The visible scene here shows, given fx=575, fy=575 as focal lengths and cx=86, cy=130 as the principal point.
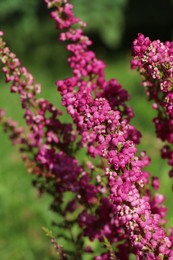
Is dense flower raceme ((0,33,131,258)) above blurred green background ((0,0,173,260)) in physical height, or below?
below

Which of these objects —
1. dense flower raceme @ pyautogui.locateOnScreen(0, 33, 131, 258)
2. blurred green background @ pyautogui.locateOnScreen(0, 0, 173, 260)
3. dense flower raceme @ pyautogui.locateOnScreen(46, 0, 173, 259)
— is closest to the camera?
dense flower raceme @ pyautogui.locateOnScreen(46, 0, 173, 259)

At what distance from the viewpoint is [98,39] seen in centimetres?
1105

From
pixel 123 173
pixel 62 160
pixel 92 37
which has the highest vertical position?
pixel 92 37

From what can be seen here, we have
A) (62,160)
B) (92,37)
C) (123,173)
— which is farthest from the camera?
(92,37)

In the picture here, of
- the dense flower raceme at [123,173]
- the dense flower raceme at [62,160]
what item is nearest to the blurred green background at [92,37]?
the dense flower raceme at [62,160]

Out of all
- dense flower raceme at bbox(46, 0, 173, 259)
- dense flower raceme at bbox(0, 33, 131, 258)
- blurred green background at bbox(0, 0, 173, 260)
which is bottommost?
dense flower raceme at bbox(46, 0, 173, 259)

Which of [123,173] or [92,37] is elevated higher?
[92,37]

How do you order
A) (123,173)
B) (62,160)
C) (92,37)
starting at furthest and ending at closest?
(92,37), (62,160), (123,173)

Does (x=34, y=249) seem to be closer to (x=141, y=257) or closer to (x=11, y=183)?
(x=11, y=183)

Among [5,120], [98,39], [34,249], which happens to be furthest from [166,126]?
[98,39]

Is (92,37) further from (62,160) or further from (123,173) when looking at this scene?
(123,173)

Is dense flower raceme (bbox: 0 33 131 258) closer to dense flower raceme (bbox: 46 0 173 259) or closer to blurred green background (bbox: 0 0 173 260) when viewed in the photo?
dense flower raceme (bbox: 46 0 173 259)

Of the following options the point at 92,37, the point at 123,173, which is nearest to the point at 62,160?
the point at 123,173

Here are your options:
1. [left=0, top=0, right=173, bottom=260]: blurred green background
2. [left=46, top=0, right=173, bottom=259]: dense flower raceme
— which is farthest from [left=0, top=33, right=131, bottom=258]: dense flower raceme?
[left=0, top=0, right=173, bottom=260]: blurred green background
